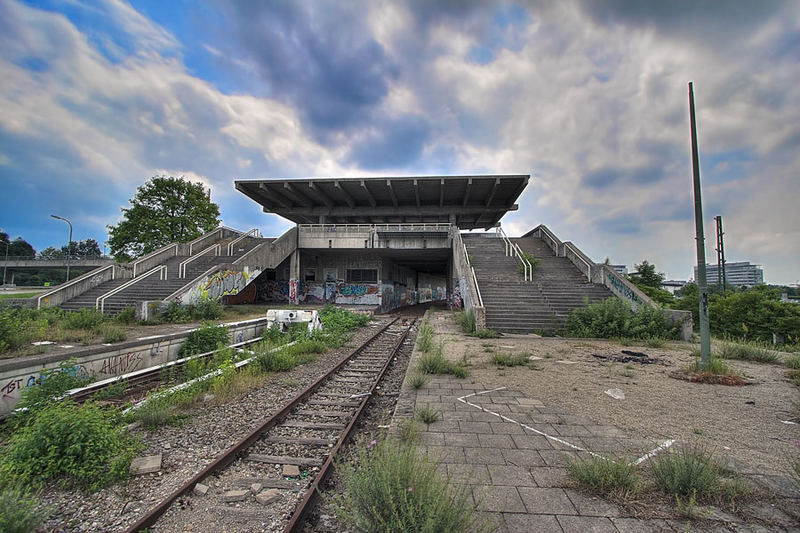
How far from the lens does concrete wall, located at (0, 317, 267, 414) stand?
19.1 feet

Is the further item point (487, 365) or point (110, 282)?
point (110, 282)

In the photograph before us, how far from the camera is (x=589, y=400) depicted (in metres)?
5.62

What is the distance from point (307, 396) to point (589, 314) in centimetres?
1122

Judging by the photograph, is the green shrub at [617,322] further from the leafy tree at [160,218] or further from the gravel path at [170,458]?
the leafy tree at [160,218]

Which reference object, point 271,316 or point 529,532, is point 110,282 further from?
point 529,532

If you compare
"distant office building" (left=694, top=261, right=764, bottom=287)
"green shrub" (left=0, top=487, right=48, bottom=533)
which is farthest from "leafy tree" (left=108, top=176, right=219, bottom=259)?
"distant office building" (left=694, top=261, right=764, bottom=287)

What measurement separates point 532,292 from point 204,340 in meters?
13.6

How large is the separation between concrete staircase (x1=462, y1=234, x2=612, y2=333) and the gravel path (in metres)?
9.84

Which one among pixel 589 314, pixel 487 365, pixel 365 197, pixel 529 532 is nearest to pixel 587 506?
pixel 529 532

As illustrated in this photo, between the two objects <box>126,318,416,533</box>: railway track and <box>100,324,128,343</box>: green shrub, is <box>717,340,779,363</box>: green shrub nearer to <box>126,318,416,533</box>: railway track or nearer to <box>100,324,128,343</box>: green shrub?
<box>126,318,416,533</box>: railway track

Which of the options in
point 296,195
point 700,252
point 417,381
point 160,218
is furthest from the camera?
point 296,195

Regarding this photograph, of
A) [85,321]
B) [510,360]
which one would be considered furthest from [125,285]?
[510,360]

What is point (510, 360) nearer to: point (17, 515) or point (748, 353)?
point (748, 353)

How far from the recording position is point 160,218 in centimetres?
2592
